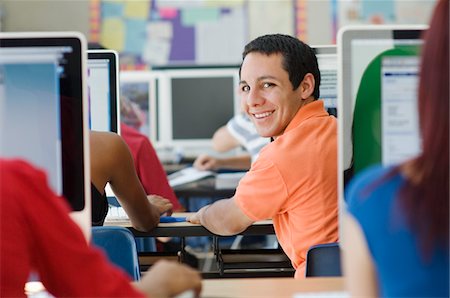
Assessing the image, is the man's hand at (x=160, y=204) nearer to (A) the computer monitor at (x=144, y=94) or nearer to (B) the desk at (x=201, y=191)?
(B) the desk at (x=201, y=191)

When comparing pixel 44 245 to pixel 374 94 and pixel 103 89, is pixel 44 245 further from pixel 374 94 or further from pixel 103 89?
pixel 103 89

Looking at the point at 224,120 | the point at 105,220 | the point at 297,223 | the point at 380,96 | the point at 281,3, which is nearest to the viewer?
the point at 380,96

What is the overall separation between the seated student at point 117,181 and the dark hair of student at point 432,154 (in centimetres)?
122

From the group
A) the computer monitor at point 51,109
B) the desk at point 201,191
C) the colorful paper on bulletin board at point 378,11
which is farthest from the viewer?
the colorful paper on bulletin board at point 378,11

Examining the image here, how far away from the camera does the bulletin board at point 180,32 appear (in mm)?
6324

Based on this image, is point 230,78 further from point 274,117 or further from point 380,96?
point 380,96

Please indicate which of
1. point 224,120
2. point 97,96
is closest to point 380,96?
point 97,96

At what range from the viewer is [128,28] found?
20.9 ft

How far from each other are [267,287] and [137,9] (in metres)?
5.30

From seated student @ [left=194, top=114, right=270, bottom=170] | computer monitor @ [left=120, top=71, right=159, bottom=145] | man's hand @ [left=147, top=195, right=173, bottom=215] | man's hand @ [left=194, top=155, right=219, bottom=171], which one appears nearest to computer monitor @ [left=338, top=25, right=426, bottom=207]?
man's hand @ [left=147, top=195, right=173, bottom=215]

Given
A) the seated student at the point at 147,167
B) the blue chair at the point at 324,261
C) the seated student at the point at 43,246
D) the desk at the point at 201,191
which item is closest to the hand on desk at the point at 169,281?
the seated student at the point at 43,246

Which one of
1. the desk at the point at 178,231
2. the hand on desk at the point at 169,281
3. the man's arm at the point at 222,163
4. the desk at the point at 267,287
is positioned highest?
the hand on desk at the point at 169,281

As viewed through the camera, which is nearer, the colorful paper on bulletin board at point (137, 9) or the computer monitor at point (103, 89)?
the computer monitor at point (103, 89)

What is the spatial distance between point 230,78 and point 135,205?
101 inches
